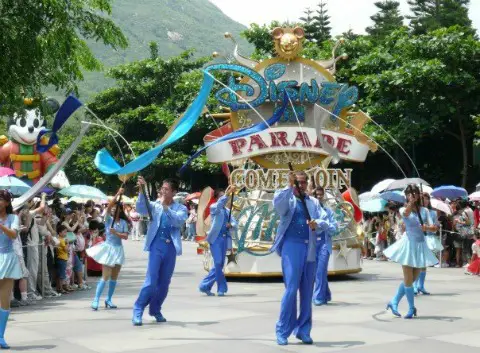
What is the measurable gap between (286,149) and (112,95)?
104 ft

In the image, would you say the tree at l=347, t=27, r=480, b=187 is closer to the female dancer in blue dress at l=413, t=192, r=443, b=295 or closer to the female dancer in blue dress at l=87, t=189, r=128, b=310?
the female dancer in blue dress at l=413, t=192, r=443, b=295

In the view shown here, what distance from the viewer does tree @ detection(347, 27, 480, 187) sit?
28172mm

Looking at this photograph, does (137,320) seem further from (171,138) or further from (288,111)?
(288,111)

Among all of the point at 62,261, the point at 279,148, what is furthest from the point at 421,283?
the point at 62,261

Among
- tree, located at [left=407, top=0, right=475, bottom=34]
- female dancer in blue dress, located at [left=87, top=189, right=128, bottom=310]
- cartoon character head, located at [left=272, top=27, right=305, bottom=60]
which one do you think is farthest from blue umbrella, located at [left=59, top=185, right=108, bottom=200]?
tree, located at [left=407, top=0, right=475, bottom=34]

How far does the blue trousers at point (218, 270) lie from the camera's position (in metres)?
14.7

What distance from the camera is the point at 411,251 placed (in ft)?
37.2

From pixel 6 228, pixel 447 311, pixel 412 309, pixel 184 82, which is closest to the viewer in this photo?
pixel 6 228

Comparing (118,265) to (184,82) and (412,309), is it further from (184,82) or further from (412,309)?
(184,82)

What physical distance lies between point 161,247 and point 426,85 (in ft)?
63.3

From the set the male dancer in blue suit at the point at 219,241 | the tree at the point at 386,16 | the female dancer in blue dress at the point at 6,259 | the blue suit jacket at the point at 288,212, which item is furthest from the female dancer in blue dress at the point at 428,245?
the tree at the point at 386,16

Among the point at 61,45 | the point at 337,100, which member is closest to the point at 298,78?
the point at 337,100

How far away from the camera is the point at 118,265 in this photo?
12.6m

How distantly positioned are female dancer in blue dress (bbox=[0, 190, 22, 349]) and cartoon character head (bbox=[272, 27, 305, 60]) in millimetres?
10179
